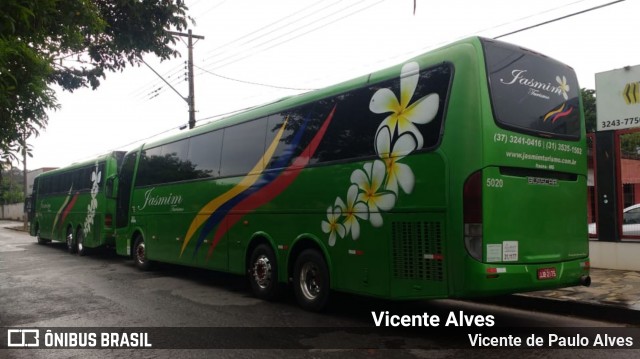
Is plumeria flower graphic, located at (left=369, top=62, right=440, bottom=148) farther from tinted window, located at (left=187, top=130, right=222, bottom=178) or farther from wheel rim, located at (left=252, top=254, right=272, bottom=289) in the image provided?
tinted window, located at (left=187, top=130, right=222, bottom=178)

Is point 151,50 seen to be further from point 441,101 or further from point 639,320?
point 639,320

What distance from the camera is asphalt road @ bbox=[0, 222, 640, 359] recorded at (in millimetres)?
5781

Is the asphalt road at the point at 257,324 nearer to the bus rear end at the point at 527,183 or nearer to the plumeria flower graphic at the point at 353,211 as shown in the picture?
the bus rear end at the point at 527,183

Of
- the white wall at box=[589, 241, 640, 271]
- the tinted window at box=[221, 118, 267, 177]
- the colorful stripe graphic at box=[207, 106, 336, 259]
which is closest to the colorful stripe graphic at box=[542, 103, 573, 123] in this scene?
the colorful stripe graphic at box=[207, 106, 336, 259]

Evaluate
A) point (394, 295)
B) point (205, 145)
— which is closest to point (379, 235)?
point (394, 295)

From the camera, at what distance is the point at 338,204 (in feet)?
24.1

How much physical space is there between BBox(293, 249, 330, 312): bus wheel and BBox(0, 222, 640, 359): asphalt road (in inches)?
7.2

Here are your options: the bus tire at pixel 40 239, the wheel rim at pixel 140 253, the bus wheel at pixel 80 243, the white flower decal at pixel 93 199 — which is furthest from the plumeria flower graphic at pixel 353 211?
the bus tire at pixel 40 239

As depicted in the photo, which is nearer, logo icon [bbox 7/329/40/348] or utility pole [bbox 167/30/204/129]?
logo icon [bbox 7/329/40/348]

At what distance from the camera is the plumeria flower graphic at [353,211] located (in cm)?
696

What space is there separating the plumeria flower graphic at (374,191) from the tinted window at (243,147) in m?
2.68

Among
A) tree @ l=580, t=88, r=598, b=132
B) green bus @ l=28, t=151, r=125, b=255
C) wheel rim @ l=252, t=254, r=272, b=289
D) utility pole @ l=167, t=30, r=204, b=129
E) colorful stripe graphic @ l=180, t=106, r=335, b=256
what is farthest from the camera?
tree @ l=580, t=88, r=598, b=132

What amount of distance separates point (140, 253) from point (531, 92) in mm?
11054

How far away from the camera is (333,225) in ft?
24.3
